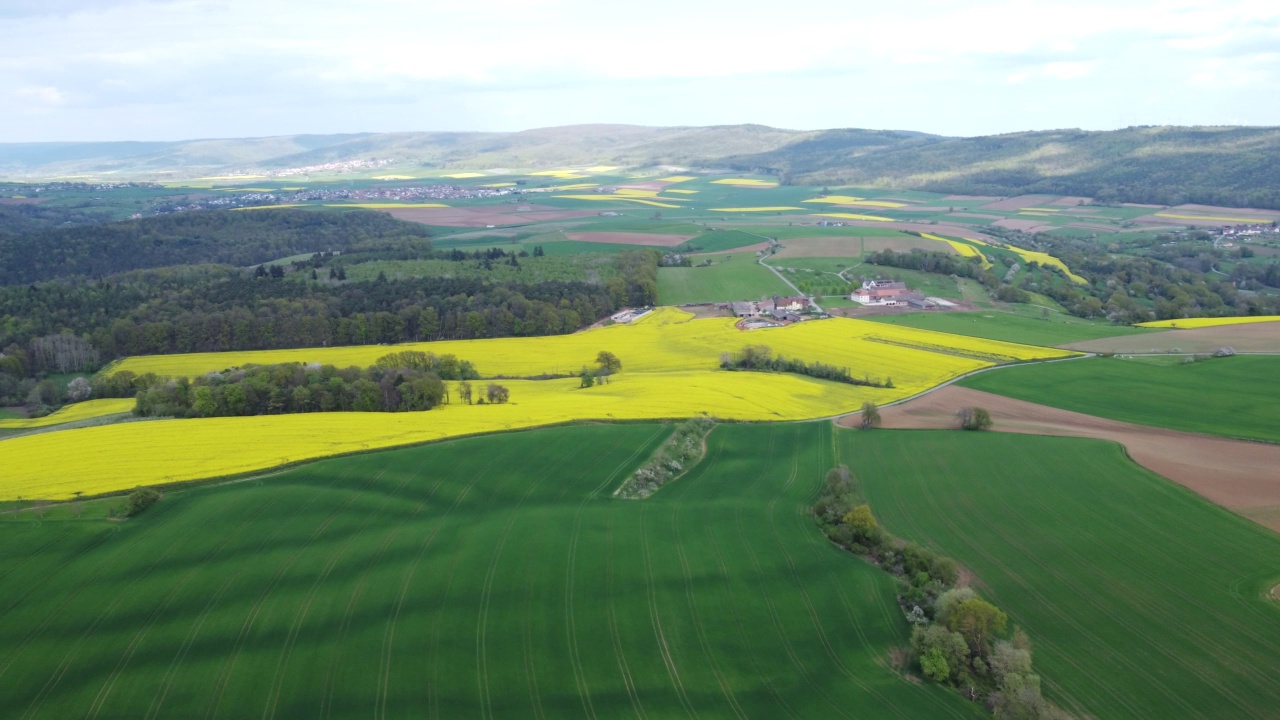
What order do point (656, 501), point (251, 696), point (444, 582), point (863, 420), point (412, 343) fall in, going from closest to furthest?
point (251, 696) → point (444, 582) → point (656, 501) → point (863, 420) → point (412, 343)

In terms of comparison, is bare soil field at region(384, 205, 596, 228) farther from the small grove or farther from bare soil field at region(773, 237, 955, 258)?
the small grove

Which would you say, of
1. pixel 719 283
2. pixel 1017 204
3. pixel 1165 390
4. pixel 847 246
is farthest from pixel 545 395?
pixel 1017 204

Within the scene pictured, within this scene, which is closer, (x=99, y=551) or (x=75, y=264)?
(x=99, y=551)

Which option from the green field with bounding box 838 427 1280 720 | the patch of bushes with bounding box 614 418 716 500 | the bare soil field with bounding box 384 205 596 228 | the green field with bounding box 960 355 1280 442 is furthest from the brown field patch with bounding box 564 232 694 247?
the green field with bounding box 838 427 1280 720

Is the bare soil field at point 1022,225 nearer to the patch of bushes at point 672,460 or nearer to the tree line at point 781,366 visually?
the tree line at point 781,366

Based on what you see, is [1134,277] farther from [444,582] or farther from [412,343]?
[444,582]

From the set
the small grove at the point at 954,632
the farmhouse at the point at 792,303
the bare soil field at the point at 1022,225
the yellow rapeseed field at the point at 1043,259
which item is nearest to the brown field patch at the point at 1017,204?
the bare soil field at the point at 1022,225

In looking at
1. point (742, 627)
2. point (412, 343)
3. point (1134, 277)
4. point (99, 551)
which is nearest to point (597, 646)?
point (742, 627)

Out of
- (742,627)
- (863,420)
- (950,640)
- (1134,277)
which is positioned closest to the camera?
(950,640)
